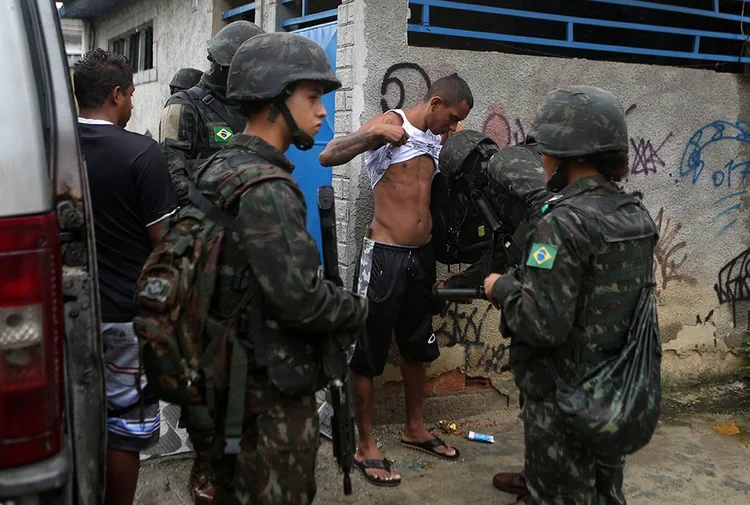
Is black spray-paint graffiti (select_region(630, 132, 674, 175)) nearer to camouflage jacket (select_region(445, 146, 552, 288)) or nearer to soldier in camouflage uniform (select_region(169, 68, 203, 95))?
camouflage jacket (select_region(445, 146, 552, 288))

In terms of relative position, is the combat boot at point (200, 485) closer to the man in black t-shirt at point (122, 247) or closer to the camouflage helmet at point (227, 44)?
the man in black t-shirt at point (122, 247)

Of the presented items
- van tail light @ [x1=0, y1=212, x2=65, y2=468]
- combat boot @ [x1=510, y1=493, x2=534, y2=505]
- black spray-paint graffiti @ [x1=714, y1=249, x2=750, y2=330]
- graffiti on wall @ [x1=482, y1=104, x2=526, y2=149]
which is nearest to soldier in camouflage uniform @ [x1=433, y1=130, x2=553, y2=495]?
combat boot @ [x1=510, y1=493, x2=534, y2=505]

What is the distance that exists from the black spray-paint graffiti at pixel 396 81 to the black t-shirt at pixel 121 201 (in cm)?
167

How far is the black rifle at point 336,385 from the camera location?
2152 mm

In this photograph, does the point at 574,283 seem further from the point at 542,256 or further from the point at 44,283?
the point at 44,283

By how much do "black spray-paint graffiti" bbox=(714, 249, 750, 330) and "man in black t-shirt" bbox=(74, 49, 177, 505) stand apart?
4.17 metres

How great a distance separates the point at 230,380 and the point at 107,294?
81 centimetres

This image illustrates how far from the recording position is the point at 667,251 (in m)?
4.96

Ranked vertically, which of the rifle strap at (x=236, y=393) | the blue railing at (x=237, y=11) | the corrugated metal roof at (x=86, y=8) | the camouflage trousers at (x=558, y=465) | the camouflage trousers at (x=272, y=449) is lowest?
the camouflage trousers at (x=558, y=465)

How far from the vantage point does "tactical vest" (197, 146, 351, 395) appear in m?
2.02

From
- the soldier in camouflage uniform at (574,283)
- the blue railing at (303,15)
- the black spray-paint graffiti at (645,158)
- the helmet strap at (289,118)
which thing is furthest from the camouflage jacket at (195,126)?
the black spray-paint graffiti at (645,158)

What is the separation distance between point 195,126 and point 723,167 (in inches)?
149

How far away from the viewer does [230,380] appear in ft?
6.57

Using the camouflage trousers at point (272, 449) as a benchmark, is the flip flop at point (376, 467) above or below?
below
